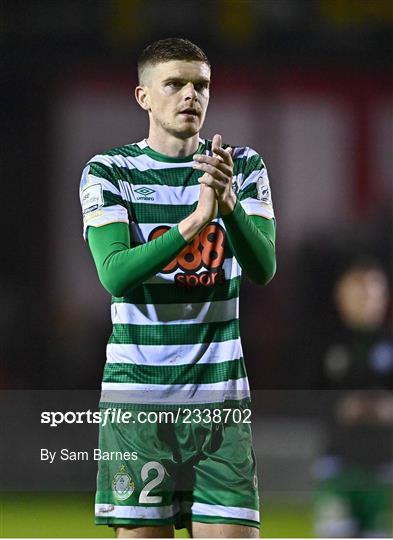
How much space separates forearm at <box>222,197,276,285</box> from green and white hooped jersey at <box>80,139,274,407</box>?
0.08 meters

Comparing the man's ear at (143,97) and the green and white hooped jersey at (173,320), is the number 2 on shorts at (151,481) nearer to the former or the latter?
the green and white hooped jersey at (173,320)

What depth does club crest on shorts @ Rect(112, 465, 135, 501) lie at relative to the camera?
231 centimetres

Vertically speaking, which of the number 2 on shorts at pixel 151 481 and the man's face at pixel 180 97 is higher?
the man's face at pixel 180 97

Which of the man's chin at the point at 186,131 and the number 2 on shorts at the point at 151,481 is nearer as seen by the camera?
the number 2 on shorts at the point at 151,481

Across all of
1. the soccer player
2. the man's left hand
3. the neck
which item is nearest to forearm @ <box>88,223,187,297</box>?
the soccer player

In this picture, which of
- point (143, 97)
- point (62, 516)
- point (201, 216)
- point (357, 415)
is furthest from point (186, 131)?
point (62, 516)

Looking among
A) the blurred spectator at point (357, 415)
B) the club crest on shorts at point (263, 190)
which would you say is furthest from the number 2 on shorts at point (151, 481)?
the blurred spectator at point (357, 415)

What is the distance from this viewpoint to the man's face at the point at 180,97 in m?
2.38

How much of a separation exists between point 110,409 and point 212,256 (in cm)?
44

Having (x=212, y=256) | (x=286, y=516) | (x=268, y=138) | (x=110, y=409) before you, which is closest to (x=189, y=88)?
(x=212, y=256)

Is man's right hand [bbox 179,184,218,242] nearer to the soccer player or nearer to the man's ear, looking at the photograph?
the soccer player

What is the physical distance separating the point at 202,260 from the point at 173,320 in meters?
0.16

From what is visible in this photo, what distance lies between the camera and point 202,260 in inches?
92.4

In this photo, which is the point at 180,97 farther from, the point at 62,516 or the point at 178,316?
the point at 62,516
